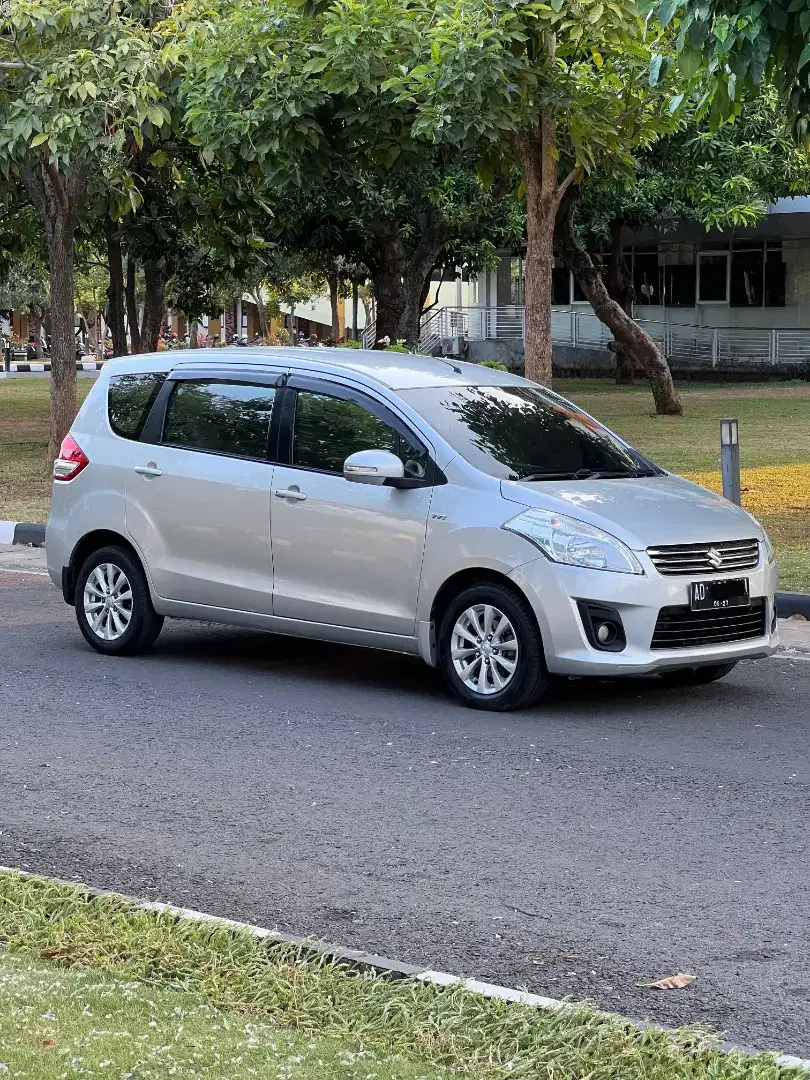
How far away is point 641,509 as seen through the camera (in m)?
8.33

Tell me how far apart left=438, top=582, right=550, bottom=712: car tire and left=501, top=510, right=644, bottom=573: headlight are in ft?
0.99

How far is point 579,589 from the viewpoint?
7.96 meters

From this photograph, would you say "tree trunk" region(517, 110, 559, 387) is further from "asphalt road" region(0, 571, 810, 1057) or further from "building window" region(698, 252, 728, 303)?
"building window" region(698, 252, 728, 303)

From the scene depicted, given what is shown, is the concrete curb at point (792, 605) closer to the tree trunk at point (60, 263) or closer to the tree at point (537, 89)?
the tree at point (537, 89)

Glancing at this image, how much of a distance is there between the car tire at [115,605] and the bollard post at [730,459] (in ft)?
14.9

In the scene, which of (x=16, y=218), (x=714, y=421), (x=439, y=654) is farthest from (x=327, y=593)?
(x=16, y=218)

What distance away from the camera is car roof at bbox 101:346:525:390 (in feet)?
29.9

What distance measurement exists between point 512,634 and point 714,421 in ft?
63.3

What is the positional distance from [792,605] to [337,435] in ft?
12.2

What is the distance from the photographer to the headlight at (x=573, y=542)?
798 centimetres

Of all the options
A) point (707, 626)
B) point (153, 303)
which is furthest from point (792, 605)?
point (153, 303)

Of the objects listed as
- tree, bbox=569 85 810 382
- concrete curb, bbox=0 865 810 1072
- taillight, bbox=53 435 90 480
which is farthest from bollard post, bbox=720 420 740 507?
tree, bbox=569 85 810 382

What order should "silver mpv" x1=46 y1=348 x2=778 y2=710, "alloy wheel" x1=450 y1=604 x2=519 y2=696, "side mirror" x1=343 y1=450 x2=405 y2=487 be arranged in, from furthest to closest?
"side mirror" x1=343 y1=450 x2=405 y2=487
"alloy wheel" x1=450 y1=604 x2=519 y2=696
"silver mpv" x1=46 y1=348 x2=778 y2=710

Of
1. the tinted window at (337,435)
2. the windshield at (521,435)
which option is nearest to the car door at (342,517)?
the tinted window at (337,435)
